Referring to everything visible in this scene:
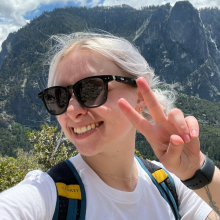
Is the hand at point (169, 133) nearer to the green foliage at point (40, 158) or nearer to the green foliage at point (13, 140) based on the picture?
the green foliage at point (40, 158)

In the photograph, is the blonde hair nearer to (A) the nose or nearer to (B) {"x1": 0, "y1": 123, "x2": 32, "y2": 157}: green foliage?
(A) the nose

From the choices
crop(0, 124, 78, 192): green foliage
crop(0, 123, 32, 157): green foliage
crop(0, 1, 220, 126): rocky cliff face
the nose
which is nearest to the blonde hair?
the nose

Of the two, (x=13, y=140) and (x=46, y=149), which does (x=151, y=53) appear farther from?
(x=46, y=149)

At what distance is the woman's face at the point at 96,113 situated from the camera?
1.12m

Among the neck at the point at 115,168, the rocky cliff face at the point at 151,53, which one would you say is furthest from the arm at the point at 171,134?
the rocky cliff face at the point at 151,53

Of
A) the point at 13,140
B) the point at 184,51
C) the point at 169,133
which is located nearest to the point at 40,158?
the point at 169,133

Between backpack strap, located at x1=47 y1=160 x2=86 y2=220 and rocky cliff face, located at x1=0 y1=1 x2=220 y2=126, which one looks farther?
rocky cliff face, located at x1=0 y1=1 x2=220 y2=126

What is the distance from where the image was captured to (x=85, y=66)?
1.17 metres

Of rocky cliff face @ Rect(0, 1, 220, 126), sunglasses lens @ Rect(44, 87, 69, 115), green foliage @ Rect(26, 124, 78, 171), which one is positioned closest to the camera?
sunglasses lens @ Rect(44, 87, 69, 115)

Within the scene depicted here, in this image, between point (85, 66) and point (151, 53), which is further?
point (151, 53)

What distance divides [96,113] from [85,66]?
11.7 inches

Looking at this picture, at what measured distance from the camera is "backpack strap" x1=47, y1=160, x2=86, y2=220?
94 centimetres

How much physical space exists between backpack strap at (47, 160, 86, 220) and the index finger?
1.89 ft

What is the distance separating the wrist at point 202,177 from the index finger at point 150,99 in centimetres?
34
